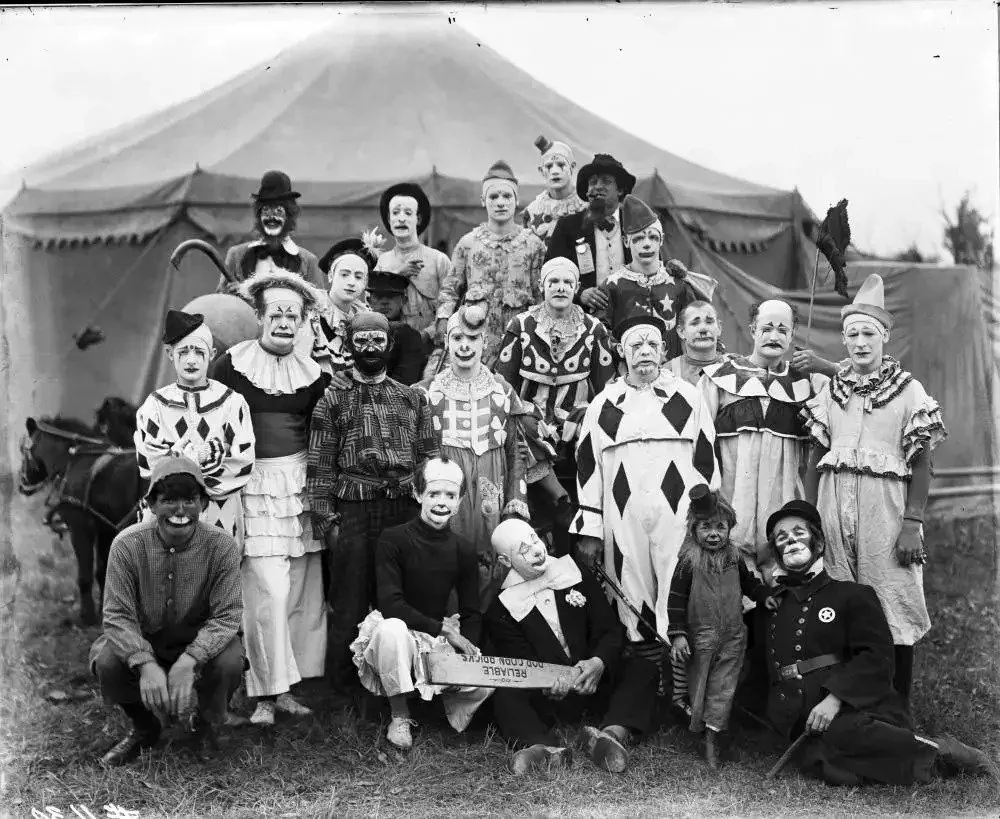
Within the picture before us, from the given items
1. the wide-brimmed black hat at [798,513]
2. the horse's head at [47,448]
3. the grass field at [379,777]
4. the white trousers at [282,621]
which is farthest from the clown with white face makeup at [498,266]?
the horse's head at [47,448]

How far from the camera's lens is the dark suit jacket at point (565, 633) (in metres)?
5.91

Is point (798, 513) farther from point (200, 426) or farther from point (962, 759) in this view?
point (200, 426)

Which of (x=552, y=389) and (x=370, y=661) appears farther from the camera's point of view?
(x=552, y=389)

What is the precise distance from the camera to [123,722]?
19.7 ft

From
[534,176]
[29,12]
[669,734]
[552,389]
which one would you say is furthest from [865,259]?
[29,12]

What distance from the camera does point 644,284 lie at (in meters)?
6.96

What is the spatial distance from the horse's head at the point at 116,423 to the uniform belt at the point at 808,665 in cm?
412

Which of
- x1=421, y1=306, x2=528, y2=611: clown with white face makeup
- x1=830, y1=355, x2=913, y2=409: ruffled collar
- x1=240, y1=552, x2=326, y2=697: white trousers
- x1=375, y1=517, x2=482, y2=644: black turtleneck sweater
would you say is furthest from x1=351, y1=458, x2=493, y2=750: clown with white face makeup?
x1=830, y1=355, x2=913, y2=409: ruffled collar

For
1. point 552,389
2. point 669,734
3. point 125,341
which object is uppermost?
point 125,341

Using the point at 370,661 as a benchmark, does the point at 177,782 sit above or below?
below

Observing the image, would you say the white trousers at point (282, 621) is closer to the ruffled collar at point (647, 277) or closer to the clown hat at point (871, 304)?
the ruffled collar at point (647, 277)

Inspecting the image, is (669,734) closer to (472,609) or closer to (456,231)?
(472,609)

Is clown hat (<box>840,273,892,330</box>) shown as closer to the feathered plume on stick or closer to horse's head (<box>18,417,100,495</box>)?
the feathered plume on stick

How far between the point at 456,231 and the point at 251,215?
1.55 metres
